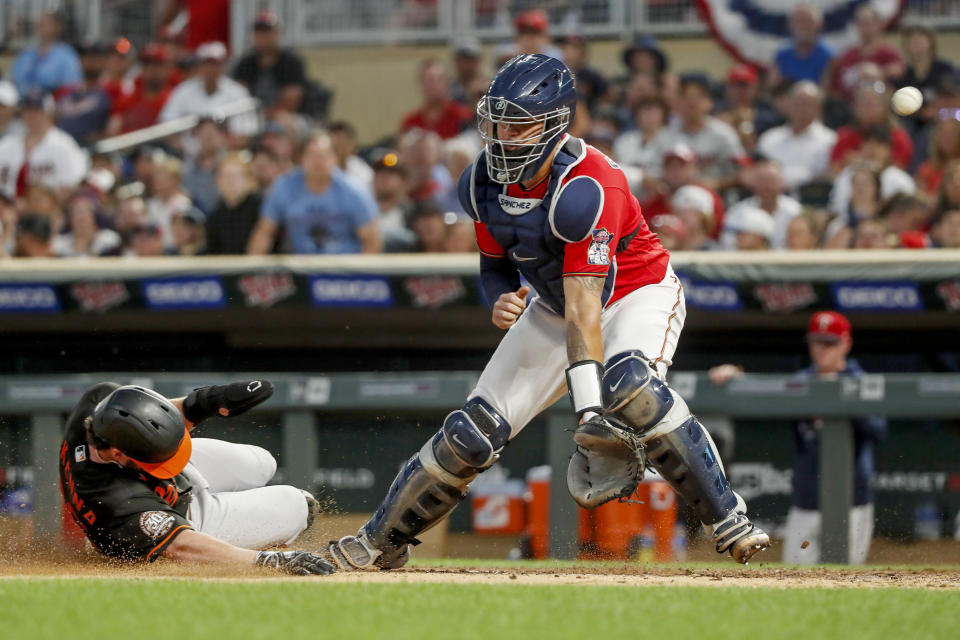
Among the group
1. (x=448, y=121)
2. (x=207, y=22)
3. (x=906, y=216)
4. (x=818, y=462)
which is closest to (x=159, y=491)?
(x=818, y=462)

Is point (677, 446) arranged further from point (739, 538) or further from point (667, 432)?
point (739, 538)

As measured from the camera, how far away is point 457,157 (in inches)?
400

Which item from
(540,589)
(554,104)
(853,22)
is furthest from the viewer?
(853,22)

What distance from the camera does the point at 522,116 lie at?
198 inches

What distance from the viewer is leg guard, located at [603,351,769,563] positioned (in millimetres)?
4910

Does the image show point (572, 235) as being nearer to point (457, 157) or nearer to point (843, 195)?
point (843, 195)

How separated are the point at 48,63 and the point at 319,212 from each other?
5.55 m

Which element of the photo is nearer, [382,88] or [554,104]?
[554,104]

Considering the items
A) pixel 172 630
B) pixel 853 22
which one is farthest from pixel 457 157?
pixel 172 630

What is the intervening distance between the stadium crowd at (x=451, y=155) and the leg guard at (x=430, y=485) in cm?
349

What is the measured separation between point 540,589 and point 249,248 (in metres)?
5.35

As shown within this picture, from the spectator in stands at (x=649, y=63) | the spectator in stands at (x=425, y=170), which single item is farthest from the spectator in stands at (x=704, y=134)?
the spectator in stands at (x=425, y=170)

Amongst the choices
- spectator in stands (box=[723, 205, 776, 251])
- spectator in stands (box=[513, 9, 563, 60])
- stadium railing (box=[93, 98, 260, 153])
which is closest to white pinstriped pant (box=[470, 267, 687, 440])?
spectator in stands (box=[723, 205, 776, 251])

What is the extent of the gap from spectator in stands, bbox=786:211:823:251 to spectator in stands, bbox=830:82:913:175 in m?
1.19
